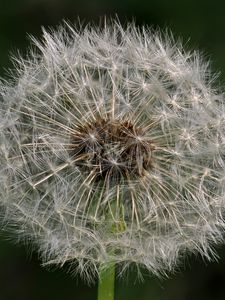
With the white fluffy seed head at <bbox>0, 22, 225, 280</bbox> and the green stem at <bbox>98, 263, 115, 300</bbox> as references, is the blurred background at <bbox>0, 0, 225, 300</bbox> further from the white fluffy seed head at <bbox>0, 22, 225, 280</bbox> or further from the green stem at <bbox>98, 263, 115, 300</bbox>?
the green stem at <bbox>98, 263, 115, 300</bbox>

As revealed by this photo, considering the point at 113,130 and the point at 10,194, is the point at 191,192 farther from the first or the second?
the point at 10,194

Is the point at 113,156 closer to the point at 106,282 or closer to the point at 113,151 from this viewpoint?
the point at 113,151

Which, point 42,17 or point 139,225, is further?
point 42,17

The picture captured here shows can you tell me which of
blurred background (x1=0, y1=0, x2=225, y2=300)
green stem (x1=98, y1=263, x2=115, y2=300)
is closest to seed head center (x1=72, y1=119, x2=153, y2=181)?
green stem (x1=98, y1=263, x2=115, y2=300)

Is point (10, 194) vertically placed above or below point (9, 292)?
below

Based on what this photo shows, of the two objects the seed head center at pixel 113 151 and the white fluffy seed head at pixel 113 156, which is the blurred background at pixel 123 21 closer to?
the white fluffy seed head at pixel 113 156

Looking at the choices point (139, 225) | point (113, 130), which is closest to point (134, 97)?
point (113, 130)

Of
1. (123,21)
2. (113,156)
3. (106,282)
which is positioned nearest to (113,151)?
(113,156)
